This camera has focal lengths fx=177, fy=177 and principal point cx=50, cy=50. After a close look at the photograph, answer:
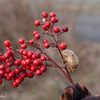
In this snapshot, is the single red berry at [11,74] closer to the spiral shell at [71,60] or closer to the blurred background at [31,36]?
the spiral shell at [71,60]

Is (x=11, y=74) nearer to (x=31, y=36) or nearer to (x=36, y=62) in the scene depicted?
(x=36, y=62)

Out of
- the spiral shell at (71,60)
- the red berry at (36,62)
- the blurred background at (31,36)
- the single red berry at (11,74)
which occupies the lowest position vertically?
the blurred background at (31,36)

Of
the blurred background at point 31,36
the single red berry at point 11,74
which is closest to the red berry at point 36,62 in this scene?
the single red berry at point 11,74

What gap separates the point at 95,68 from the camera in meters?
5.97

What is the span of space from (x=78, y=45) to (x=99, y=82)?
57.0 inches

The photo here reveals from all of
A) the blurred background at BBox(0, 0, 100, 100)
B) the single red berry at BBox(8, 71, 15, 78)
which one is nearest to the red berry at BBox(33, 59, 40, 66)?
the single red berry at BBox(8, 71, 15, 78)

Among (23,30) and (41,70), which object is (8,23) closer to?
(23,30)

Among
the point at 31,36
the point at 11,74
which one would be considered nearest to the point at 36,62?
the point at 11,74

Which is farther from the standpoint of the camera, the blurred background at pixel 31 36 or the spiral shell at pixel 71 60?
the blurred background at pixel 31 36

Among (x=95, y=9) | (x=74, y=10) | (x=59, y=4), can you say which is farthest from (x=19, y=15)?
(x=95, y=9)

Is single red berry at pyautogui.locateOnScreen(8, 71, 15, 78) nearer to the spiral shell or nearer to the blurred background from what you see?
the spiral shell

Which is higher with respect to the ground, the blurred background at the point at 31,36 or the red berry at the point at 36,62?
the red berry at the point at 36,62

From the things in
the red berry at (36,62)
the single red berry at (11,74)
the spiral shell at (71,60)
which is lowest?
the spiral shell at (71,60)

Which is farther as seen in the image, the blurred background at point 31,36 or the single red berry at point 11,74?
the blurred background at point 31,36
